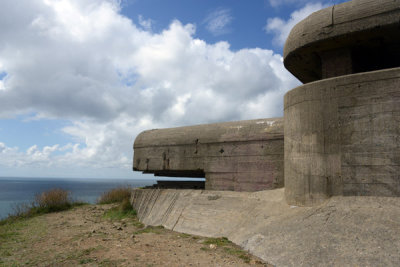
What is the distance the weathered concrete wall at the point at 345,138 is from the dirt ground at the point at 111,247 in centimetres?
149

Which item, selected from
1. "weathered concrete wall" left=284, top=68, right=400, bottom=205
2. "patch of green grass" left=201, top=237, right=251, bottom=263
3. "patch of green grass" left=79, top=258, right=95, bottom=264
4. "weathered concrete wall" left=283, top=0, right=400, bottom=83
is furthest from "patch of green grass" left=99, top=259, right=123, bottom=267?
"weathered concrete wall" left=283, top=0, right=400, bottom=83

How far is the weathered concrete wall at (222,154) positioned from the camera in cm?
562

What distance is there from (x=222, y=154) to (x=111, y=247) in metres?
2.89

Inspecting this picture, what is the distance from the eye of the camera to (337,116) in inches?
159

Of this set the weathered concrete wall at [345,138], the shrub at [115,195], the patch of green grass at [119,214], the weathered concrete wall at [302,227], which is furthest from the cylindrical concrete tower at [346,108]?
the shrub at [115,195]

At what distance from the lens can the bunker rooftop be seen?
370cm

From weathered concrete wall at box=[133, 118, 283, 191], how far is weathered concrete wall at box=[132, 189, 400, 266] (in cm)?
39

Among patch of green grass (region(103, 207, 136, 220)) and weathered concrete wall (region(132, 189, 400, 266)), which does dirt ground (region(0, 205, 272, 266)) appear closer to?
weathered concrete wall (region(132, 189, 400, 266))

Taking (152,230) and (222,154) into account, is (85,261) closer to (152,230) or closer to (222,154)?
(152,230)

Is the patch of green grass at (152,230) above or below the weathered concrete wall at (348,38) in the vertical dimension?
below

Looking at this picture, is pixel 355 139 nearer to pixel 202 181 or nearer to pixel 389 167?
pixel 389 167

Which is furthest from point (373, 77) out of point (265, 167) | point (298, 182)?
point (265, 167)

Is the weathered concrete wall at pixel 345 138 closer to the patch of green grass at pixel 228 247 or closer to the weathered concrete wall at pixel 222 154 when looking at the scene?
the weathered concrete wall at pixel 222 154

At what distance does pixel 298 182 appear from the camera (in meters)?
4.36
